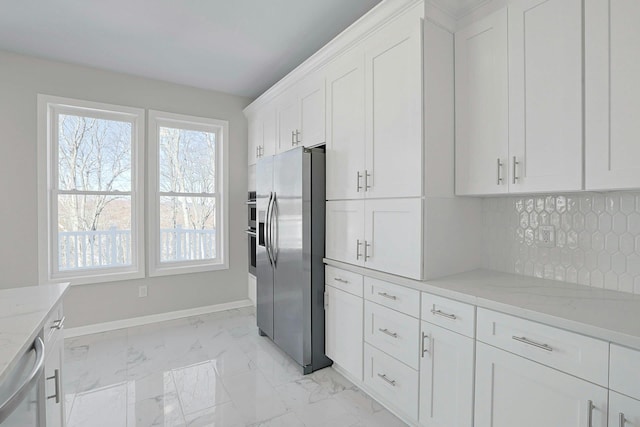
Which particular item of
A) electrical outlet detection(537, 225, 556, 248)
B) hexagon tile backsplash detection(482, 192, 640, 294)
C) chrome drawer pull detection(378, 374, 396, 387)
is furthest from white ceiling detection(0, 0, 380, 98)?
chrome drawer pull detection(378, 374, 396, 387)

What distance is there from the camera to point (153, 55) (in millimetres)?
3062

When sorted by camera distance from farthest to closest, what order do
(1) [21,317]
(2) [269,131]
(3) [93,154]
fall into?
(2) [269,131] < (3) [93,154] < (1) [21,317]

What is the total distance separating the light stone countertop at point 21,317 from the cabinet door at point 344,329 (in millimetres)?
1688

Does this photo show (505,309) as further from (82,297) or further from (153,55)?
(82,297)

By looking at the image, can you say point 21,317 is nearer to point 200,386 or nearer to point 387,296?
point 200,386

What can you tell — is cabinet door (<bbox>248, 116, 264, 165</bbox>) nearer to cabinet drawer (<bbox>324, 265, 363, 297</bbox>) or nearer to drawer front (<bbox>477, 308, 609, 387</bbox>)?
cabinet drawer (<bbox>324, 265, 363, 297</bbox>)

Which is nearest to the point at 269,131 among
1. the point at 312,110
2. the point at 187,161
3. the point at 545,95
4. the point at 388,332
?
the point at 312,110

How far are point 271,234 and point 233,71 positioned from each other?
184 centimetres

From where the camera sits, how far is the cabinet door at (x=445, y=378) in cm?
157

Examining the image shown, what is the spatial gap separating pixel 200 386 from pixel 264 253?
1.19m

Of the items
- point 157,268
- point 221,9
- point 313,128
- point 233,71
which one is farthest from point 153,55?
point 157,268

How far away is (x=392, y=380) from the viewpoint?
6.52 feet

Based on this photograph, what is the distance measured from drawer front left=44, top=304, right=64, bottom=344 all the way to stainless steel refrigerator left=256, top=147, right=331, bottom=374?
1.51 metres

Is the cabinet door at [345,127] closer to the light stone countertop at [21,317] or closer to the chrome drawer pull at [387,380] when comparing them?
the chrome drawer pull at [387,380]
